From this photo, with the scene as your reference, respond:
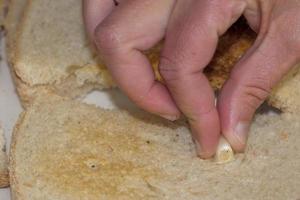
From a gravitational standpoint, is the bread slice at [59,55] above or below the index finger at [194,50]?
below

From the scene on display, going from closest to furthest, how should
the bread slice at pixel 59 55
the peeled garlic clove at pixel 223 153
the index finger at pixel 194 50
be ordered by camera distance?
the index finger at pixel 194 50 → the peeled garlic clove at pixel 223 153 → the bread slice at pixel 59 55

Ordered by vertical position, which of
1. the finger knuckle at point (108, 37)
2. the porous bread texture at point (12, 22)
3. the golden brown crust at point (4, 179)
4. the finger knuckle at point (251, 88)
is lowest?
the golden brown crust at point (4, 179)

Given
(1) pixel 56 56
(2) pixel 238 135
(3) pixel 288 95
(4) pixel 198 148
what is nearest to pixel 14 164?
(1) pixel 56 56

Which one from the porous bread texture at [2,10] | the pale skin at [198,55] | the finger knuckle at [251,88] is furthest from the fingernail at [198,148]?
the porous bread texture at [2,10]

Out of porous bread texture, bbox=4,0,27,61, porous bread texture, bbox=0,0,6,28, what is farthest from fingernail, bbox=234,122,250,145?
porous bread texture, bbox=0,0,6,28

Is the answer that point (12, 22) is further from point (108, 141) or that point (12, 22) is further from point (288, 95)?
point (288, 95)

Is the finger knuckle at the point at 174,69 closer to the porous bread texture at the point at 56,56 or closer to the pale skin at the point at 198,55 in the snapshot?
the pale skin at the point at 198,55

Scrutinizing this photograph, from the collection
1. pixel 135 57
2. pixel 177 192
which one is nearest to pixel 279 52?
pixel 135 57

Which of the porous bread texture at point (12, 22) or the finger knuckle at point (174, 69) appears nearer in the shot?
the finger knuckle at point (174, 69)
